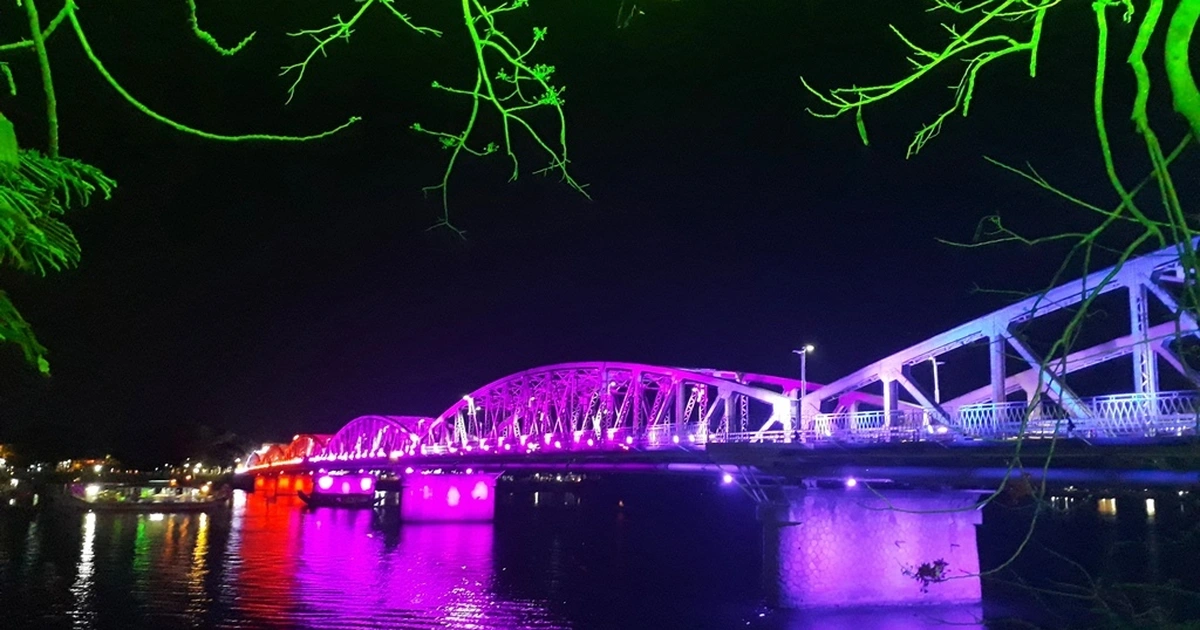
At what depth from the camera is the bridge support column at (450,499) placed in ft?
283

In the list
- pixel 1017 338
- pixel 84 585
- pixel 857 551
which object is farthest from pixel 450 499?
pixel 1017 338

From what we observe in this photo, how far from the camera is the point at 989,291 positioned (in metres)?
5.71

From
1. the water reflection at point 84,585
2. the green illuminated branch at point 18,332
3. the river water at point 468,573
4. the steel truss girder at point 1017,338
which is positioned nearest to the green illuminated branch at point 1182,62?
the river water at point 468,573

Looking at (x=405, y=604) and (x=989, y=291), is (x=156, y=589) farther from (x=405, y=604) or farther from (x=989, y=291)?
(x=989, y=291)

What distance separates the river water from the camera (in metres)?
34.0

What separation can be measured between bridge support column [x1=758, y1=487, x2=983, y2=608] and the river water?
0.88m

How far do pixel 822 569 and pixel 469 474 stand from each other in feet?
178

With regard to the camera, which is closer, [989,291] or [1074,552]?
[989,291]

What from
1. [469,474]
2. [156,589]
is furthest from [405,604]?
[469,474]

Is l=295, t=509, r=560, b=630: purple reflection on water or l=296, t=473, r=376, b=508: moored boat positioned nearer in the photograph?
l=295, t=509, r=560, b=630: purple reflection on water

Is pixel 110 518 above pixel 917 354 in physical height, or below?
below

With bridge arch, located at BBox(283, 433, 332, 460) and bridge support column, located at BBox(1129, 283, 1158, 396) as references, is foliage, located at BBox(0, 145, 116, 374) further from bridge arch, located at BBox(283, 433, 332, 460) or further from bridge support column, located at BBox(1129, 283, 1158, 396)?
bridge arch, located at BBox(283, 433, 332, 460)

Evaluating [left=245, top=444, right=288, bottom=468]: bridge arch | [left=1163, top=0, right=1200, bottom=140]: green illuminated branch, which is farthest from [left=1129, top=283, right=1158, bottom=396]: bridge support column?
[left=245, top=444, right=288, bottom=468]: bridge arch

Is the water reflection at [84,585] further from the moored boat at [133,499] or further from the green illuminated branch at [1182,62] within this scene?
the green illuminated branch at [1182,62]
